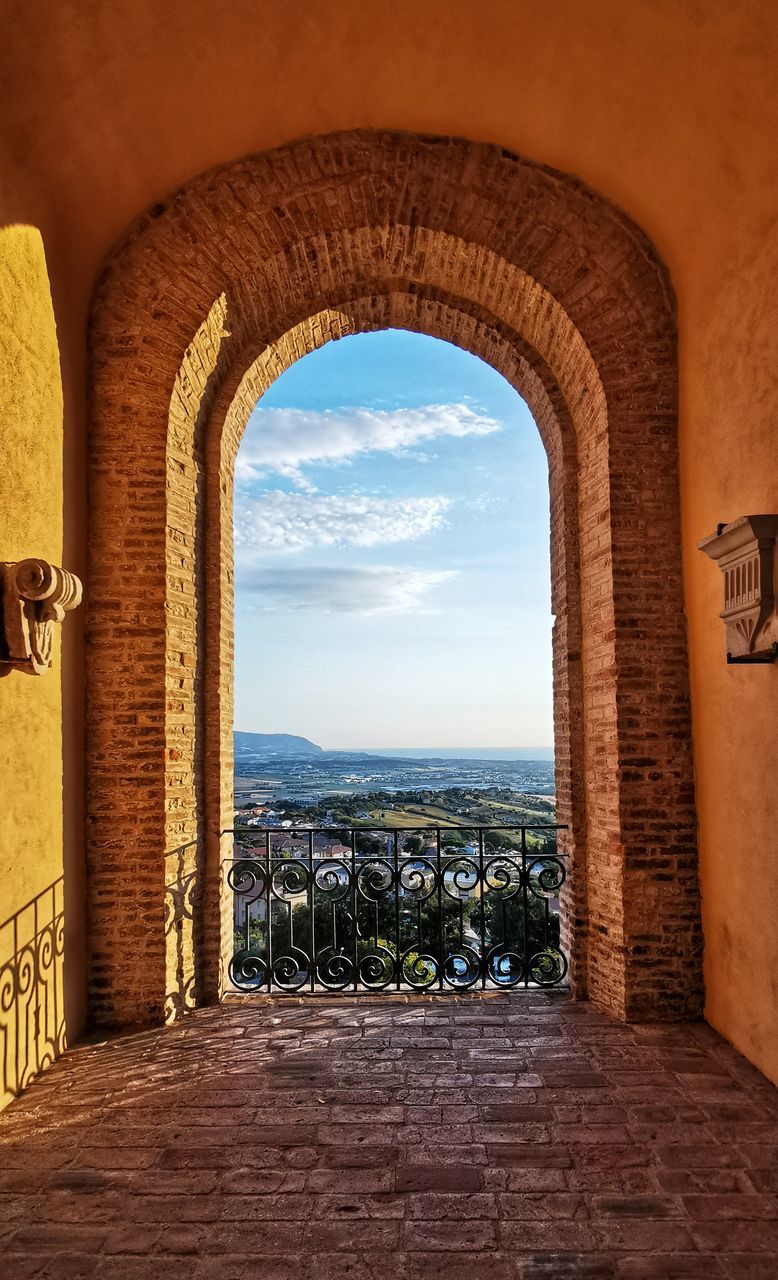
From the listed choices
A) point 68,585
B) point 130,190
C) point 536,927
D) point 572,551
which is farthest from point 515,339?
point 536,927

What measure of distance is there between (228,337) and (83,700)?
104 inches

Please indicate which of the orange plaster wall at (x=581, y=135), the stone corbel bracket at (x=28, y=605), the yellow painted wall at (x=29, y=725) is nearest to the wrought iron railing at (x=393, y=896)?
the orange plaster wall at (x=581, y=135)

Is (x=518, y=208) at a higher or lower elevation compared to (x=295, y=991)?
higher

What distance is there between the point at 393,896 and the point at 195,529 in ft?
9.31

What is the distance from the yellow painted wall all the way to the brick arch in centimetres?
43

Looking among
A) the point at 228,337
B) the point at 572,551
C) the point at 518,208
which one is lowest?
the point at 572,551

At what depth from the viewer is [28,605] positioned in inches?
134

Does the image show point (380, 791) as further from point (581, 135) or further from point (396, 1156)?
point (581, 135)

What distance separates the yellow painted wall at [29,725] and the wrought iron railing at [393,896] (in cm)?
139

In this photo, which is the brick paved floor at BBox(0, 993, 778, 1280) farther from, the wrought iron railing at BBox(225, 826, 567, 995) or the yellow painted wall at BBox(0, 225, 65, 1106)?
the wrought iron railing at BBox(225, 826, 567, 995)

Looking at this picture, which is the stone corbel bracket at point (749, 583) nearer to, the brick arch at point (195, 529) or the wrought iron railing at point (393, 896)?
the brick arch at point (195, 529)

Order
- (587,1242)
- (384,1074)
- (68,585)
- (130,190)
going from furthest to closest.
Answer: (130,190)
(384,1074)
(68,585)
(587,1242)

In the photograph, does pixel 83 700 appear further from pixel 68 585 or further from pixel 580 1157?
pixel 580 1157

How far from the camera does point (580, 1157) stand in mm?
3094
